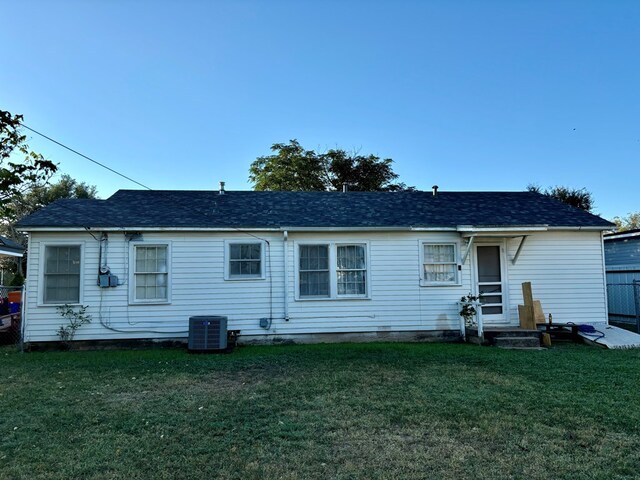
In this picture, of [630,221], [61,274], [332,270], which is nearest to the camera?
[61,274]

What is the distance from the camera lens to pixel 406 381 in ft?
20.9

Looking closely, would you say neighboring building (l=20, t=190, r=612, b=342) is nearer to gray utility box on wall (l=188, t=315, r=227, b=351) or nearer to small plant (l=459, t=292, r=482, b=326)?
small plant (l=459, t=292, r=482, b=326)

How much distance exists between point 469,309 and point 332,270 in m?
3.60

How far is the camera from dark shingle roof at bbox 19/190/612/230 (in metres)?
10.4

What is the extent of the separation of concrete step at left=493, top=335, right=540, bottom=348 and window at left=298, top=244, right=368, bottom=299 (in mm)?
3370

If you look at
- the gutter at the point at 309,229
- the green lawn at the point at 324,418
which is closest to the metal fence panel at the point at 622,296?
the gutter at the point at 309,229

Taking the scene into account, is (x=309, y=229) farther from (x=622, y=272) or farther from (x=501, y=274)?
(x=622, y=272)

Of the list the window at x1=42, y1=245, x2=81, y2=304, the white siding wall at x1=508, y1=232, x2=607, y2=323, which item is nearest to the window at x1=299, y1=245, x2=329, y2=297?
Result: the white siding wall at x1=508, y1=232, x2=607, y2=323

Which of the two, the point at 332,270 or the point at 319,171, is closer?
the point at 332,270

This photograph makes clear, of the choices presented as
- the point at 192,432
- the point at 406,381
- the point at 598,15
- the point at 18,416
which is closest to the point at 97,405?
the point at 18,416

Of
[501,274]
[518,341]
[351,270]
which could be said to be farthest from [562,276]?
[351,270]

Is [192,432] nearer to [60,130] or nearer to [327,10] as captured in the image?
[60,130]

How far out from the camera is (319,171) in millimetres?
32844

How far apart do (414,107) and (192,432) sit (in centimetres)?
1446
